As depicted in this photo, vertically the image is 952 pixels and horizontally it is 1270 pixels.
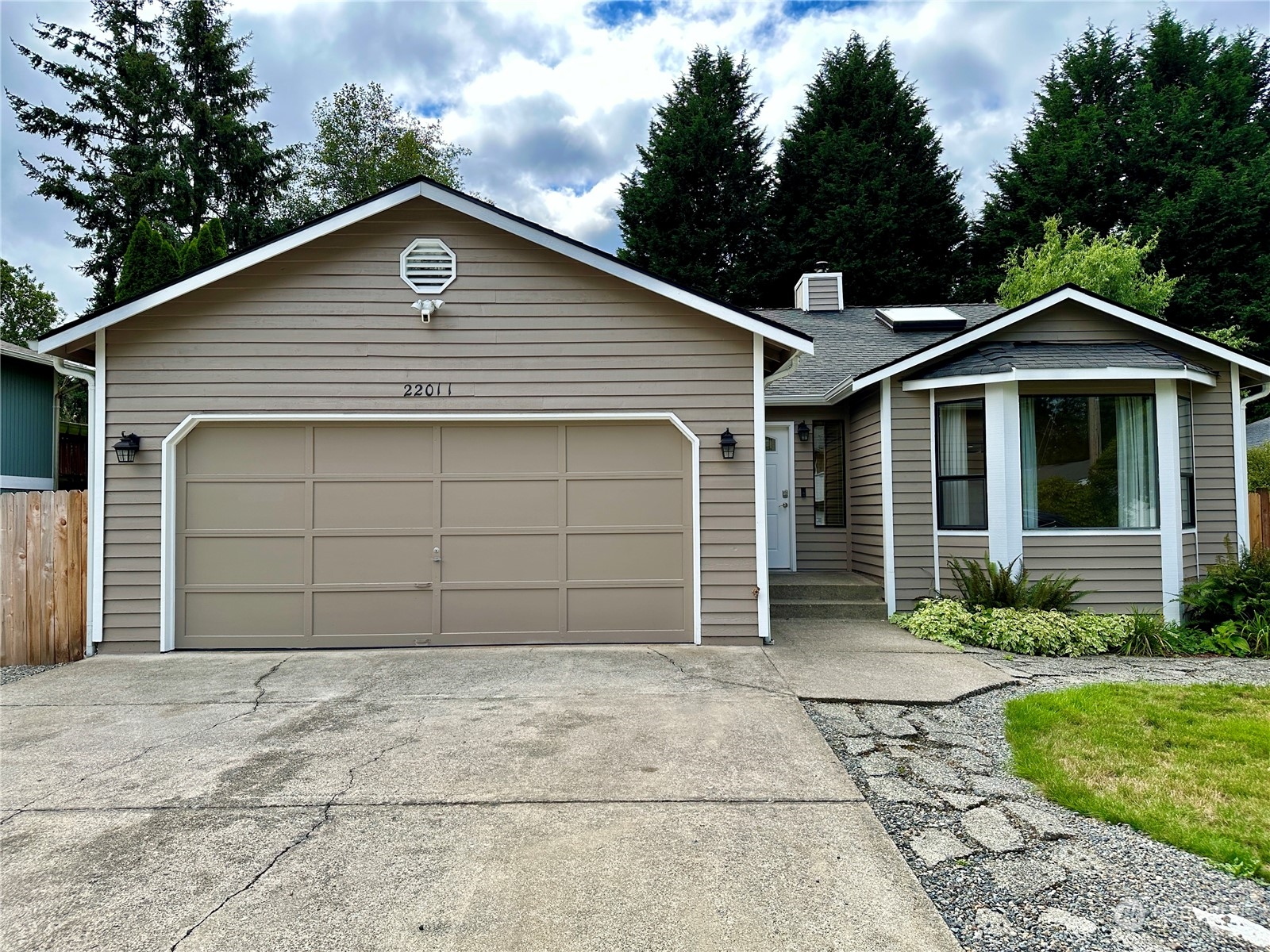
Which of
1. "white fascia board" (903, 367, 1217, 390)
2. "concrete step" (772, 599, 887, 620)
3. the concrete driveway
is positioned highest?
"white fascia board" (903, 367, 1217, 390)

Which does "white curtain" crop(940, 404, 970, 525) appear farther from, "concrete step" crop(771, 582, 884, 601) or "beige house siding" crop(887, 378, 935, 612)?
"concrete step" crop(771, 582, 884, 601)

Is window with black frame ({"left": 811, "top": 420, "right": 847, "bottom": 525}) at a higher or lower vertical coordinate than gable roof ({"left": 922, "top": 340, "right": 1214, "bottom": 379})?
lower

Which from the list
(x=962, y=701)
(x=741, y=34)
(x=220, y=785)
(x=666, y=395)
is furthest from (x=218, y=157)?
(x=962, y=701)

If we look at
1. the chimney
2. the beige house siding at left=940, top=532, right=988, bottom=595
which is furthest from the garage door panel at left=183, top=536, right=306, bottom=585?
the chimney

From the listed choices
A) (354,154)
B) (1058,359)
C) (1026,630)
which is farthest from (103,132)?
(1026,630)

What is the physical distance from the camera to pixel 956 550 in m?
7.55

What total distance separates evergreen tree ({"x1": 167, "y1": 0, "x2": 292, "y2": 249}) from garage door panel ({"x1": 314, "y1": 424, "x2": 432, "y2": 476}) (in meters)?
17.2

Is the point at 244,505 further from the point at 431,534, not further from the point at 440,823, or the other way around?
the point at 440,823

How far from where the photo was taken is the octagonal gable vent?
6535 millimetres

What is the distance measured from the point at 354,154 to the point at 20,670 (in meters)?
21.0

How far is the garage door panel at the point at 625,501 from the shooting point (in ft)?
21.8

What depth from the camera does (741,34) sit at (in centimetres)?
2255

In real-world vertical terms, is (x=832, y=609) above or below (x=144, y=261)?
below

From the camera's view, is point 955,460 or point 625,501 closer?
point 625,501
